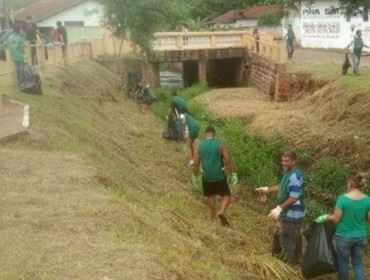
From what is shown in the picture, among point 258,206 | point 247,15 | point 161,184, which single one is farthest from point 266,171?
point 247,15

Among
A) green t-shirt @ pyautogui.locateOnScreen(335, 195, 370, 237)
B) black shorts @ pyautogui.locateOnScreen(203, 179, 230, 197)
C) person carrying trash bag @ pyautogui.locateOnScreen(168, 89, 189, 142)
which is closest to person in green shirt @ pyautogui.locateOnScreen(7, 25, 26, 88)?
person carrying trash bag @ pyautogui.locateOnScreen(168, 89, 189, 142)

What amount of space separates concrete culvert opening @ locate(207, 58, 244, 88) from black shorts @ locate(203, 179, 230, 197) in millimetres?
23181

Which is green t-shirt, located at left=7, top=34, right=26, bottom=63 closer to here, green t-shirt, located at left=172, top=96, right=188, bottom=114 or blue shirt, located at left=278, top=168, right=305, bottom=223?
green t-shirt, located at left=172, top=96, right=188, bottom=114

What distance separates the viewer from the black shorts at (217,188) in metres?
10.5

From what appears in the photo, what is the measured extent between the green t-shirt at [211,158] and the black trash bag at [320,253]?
2.47 m

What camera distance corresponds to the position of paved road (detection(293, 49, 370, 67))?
26.9 metres

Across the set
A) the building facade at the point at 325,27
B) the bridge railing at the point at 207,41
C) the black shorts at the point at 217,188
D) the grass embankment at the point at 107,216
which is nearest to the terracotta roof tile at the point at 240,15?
the building facade at the point at 325,27

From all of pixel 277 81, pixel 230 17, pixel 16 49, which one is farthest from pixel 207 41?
pixel 230 17

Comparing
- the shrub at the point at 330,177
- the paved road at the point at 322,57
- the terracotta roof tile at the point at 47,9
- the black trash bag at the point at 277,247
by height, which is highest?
the terracotta roof tile at the point at 47,9

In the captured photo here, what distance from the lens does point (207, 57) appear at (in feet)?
105

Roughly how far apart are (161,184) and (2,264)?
6.39 m

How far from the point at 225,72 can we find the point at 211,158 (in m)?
25.9

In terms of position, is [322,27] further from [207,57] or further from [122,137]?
[122,137]

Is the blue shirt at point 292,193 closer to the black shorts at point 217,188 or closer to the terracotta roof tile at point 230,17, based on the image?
the black shorts at point 217,188
